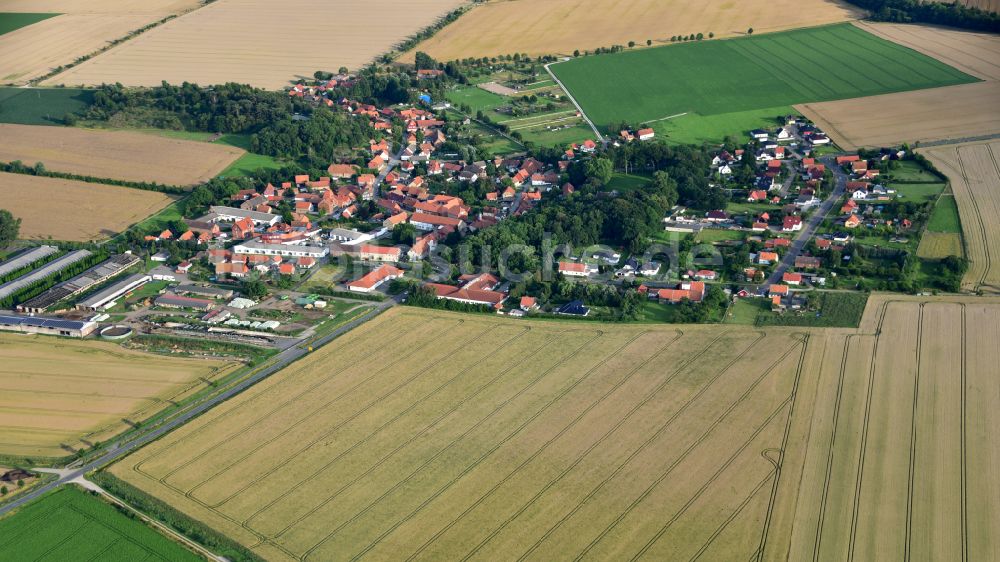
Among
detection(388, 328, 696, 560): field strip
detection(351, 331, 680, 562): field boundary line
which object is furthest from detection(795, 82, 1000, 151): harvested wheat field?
detection(388, 328, 696, 560): field strip

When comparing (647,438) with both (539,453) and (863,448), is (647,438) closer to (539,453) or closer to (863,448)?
(539,453)

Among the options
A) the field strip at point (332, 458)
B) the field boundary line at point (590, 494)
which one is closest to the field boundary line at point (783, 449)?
the field boundary line at point (590, 494)

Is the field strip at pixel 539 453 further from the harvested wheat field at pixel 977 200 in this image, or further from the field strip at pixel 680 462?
the harvested wheat field at pixel 977 200

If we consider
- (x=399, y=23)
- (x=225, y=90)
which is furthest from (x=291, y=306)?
(x=399, y=23)

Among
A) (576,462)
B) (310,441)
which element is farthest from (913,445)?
(310,441)

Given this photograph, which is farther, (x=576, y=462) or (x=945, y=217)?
(x=945, y=217)

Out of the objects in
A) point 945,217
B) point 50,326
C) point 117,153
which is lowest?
point 50,326
